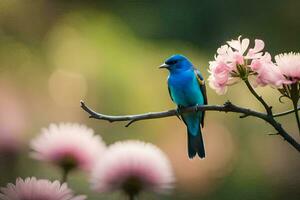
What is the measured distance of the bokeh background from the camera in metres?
1.31

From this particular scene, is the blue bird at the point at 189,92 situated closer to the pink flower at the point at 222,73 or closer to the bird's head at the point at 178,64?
the bird's head at the point at 178,64

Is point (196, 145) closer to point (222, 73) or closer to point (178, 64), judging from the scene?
point (178, 64)

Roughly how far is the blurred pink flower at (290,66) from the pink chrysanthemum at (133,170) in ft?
0.34

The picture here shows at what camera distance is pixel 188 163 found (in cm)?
149

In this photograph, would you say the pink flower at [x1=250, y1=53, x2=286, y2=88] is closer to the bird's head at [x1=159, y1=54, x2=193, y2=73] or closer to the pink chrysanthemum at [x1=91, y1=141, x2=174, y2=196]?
the pink chrysanthemum at [x1=91, y1=141, x2=174, y2=196]

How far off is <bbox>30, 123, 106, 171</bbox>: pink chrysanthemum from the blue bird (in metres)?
0.33

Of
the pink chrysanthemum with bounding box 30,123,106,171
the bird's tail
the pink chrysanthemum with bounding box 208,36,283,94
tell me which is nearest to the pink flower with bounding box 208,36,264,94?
the pink chrysanthemum with bounding box 208,36,283,94

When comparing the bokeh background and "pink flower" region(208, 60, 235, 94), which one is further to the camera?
the bokeh background

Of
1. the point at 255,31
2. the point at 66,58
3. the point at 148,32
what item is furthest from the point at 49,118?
the point at 255,31

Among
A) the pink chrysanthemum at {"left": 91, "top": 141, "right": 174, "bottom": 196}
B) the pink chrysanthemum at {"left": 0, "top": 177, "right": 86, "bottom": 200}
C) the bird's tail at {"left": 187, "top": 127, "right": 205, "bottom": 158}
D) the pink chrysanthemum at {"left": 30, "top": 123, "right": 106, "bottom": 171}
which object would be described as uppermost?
the bird's tail at {"left": 187, "top": 127, "right": 205, "bottom": 158}

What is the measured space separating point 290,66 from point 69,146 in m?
0.20

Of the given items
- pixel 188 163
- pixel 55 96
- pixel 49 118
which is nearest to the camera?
pixel 49 118

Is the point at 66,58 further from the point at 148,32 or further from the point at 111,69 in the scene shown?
the point at 148,32

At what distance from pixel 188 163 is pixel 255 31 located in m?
0.57
